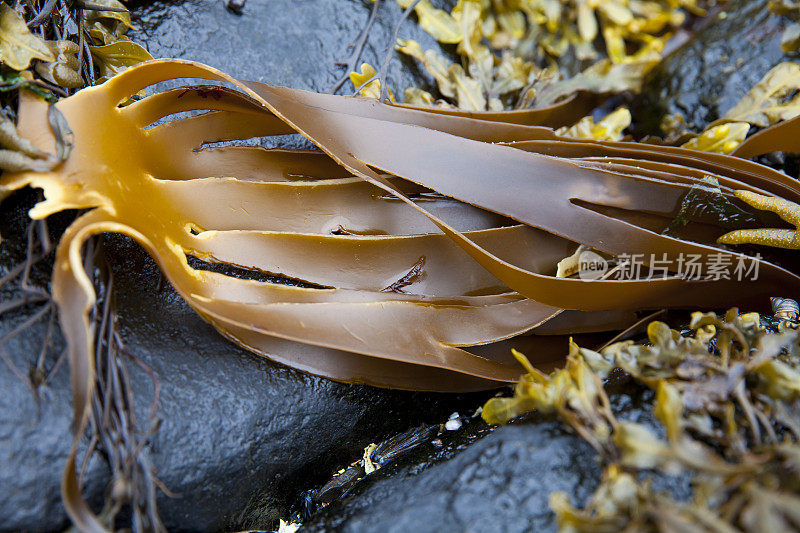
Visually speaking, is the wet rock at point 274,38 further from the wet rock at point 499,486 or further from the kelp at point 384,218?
the wet rock at point 499,486

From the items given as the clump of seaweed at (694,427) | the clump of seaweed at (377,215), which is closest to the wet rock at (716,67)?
the clump of seaweed at (377,215)

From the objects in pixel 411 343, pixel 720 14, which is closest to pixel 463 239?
pixel 411 343

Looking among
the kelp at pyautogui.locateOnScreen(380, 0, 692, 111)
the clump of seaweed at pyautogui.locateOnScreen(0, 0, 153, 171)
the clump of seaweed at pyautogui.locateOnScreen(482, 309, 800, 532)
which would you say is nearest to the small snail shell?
the clump of seaweed at pyautogui.locateOnScreen(482, 309, 800, 532)

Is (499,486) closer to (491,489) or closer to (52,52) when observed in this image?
(491,489)

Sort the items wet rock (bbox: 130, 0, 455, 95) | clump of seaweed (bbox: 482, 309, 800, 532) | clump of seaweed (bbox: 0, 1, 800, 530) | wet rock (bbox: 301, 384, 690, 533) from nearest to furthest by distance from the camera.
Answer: clump of seaweed (bbox: 482, 309, 800, 532), wet rock (bbox: 301, 384, 690, 533), clump of seaweed (bbox: 0, 1, 800, 530), wet rock (bbox: 130, 0, 455, 95)
